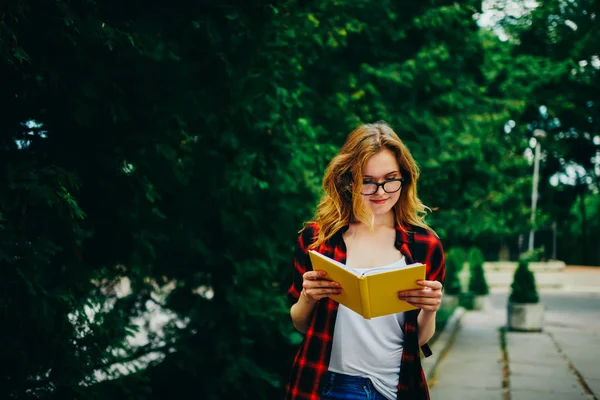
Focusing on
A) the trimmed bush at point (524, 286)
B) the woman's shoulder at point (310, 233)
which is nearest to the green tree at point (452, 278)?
the trimmed bush at point (524, 286)

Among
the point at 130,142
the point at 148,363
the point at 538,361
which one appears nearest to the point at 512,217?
the point at 538,361

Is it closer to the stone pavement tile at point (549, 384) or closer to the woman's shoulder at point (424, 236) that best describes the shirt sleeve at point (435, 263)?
the woman's shoulder at point (424, 236)

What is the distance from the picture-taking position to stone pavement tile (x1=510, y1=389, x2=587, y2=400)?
6516 millimetres

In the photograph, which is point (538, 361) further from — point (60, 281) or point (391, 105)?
point (60, 281)

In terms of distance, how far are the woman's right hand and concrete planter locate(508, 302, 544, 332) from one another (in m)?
10.1

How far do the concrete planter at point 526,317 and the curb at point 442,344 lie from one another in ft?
3.74

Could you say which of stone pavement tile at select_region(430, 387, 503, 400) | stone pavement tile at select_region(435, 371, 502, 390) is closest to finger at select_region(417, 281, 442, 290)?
stone pavement tile at select_region(430, 387, 503, 400)

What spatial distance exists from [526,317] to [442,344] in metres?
2.63

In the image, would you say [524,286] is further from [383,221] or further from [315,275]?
[315,275]

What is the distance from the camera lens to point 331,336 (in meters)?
2.49

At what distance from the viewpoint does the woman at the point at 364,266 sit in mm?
2461

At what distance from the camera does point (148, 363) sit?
5.41 meters

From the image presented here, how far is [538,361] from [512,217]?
12.3 ft

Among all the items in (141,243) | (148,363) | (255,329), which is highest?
(141,243)
